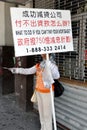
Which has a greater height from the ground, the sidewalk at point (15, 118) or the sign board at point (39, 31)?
the sign board at point (39, 31)

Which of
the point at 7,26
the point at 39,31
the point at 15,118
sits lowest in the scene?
the point at 15,118

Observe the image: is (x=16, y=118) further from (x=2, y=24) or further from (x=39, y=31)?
(x=2, y=24)

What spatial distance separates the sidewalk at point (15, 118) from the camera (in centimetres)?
477

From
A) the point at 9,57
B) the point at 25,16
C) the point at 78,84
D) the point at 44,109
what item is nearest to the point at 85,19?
the point at 78,84

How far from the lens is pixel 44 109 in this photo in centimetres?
398

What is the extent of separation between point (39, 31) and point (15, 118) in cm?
275

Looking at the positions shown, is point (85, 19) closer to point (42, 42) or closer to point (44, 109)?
point (42, 42)

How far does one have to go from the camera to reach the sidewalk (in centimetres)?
477

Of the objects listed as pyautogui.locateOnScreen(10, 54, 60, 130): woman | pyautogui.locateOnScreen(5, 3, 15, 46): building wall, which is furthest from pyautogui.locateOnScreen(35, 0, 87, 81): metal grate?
→ pyautogui.locateOnScreen(5, 3, 15, 46): building wall

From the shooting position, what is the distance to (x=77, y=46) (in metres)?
4.56

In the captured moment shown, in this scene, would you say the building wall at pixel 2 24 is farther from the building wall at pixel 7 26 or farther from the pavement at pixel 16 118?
the pavement at pixel 16 118

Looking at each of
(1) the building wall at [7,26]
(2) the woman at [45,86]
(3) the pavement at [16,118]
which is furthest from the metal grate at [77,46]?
(1) the building wall at [7,26]

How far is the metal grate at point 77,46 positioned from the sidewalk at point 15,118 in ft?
→ 4.29

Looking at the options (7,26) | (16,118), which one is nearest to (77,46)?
(16,118)
